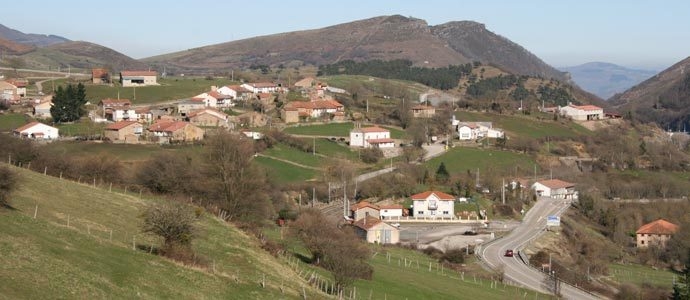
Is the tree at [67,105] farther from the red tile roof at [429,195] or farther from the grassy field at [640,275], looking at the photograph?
the grassy field at [640,275]

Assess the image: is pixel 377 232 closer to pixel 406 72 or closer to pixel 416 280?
pixel 416 280

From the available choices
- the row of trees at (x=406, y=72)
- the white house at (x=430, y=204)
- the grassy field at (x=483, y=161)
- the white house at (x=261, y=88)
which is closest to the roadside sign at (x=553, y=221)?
the white house at (x=430, y=204)

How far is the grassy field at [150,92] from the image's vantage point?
87.4 m

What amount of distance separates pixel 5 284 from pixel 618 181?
73.2m

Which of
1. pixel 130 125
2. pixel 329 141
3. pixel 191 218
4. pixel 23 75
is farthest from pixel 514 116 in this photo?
pixel 191 218

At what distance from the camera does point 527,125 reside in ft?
337

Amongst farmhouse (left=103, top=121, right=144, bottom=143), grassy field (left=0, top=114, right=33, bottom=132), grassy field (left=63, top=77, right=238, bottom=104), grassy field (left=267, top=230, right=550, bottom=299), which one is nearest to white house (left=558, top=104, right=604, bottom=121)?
grassy field (left=63, top=77, right=238, bottom=104)

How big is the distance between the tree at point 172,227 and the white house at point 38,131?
146 ft

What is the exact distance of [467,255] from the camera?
1759 inches

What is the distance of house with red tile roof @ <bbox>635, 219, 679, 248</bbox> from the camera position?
199 ft

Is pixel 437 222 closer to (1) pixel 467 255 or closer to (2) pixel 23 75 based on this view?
(1) pixel 467 255

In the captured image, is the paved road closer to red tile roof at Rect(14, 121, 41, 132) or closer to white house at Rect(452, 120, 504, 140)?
white house at Rect(452, 120, 504, 140)

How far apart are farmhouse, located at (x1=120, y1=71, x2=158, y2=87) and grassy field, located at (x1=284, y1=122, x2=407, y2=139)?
83.2 feet


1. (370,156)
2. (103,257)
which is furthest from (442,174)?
(103,257)
